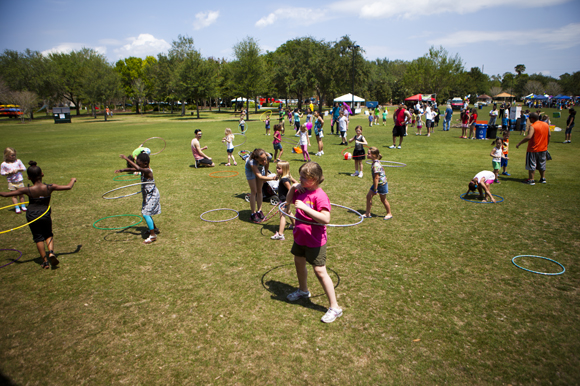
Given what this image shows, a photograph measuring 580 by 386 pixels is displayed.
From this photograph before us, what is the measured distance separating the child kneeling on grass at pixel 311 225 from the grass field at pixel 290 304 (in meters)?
0.66

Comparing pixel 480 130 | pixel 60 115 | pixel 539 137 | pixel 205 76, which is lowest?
pixel 539 137

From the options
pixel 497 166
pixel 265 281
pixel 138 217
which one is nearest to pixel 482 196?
pixel 497 166

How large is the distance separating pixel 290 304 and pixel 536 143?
35.9 feet

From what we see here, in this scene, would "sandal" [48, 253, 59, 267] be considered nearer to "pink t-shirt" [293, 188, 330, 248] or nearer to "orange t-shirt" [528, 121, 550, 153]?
"pink t-shirt" [293, 188, 330, 248]

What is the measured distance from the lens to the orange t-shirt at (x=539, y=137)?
1094 cm

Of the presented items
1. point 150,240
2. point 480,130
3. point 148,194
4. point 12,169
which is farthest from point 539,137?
point 12,169

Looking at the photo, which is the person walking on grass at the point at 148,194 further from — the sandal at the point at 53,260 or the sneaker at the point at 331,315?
the sneaker at the point at 331,315

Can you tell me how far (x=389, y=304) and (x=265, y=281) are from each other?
206 cm

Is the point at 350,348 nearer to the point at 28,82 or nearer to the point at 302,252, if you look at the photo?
the point at 302,252

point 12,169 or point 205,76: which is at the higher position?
point 205,76

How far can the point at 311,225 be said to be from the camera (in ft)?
14.5

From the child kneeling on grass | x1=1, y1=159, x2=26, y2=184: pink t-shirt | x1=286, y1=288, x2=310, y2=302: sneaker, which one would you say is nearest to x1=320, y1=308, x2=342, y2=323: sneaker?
the child kneeling on grass

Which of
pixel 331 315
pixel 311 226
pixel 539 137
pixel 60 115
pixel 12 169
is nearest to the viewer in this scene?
pixel 311 226

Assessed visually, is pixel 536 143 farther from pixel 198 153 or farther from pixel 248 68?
pixel 248 68
